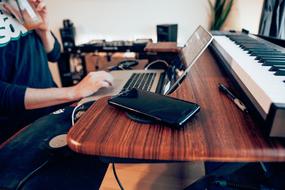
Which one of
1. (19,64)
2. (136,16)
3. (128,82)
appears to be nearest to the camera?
(128,82)

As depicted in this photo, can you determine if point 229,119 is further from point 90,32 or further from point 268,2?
point 90,32

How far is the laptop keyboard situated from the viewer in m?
0.81

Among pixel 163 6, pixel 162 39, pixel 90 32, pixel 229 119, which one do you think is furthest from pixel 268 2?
pixel 90 32

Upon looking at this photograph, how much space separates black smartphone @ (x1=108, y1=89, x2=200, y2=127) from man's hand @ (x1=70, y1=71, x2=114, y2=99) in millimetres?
190

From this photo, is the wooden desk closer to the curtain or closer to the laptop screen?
the laptop screen

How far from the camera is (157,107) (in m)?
0.44

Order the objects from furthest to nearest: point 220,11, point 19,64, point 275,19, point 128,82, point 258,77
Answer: point 220,11
point 275,19
point 19,64
point 128,82
point 258,77

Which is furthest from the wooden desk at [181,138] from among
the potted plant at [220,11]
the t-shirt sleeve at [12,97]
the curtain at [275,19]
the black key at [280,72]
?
the potted plant at [220,11]

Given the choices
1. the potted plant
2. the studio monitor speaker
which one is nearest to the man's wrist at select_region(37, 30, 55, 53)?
the studio monitor speaker

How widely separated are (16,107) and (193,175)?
3.03 ft

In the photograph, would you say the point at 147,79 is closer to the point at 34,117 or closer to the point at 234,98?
the point at 234,98

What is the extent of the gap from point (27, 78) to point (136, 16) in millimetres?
1891

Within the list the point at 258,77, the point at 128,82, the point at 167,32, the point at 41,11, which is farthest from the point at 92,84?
the point at 167,32

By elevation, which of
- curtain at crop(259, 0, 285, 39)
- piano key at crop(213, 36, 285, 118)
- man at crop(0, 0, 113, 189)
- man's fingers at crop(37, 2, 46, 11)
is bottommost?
man at crop(0, 0, 113, 189)
